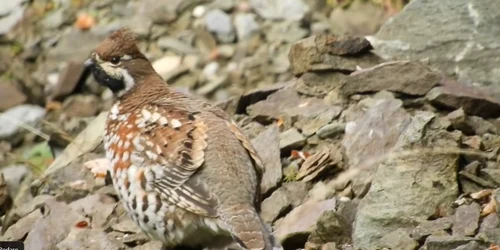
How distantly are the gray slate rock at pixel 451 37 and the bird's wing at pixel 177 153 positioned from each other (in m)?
2.49

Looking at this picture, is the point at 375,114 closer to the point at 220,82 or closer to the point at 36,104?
the point at 220,82

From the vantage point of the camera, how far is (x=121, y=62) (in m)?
7.55

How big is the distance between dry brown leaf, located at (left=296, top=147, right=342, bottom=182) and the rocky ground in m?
0.01

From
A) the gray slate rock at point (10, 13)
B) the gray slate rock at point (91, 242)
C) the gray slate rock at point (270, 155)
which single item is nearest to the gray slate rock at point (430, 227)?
the gray slate rock at point (270, 155)

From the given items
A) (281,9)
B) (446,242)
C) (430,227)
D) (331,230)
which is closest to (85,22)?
(281,9)

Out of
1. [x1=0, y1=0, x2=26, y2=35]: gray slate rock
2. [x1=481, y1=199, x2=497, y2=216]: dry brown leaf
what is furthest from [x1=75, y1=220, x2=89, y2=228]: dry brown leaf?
[x1=0, y1=0, x2=26, y2=35]: gray slate rock

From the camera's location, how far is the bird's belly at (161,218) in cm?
649

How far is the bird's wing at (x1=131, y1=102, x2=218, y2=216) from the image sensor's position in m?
6.44

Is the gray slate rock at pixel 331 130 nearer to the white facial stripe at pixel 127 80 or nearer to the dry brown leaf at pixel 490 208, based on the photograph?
the white facial stripe at pixel 127 80

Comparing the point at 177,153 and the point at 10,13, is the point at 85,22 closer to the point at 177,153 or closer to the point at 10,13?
the point at 10,13

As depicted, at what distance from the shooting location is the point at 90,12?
555 inches

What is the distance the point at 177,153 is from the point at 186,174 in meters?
0.18

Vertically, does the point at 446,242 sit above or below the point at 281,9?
above

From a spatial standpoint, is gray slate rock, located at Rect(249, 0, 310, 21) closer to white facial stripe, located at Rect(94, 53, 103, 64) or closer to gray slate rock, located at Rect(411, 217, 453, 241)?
white facial stripe, located at Rect(94, 53, 103, 64)
